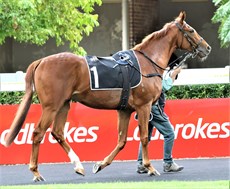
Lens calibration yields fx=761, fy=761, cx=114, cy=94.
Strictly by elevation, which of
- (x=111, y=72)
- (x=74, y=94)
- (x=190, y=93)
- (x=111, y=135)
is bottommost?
(x=111, y=135)

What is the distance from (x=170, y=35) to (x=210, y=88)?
331cm

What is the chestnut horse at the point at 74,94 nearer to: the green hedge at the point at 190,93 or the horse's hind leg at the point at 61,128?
the horse's hind leg at the point at 61,128

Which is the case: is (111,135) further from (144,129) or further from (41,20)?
(41,20)

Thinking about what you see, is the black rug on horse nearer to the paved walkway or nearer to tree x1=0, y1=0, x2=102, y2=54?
the paved walkway

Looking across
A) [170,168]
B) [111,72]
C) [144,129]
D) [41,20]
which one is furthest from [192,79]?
[41,20]

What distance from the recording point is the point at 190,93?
14836 millimetres

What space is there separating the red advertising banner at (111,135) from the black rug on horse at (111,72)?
9.43 ft

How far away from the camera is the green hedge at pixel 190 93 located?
14766mm

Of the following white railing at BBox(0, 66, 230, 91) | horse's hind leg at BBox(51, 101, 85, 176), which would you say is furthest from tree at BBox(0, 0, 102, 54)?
horse's hind leg at BBox(51, 101, 85, 176)

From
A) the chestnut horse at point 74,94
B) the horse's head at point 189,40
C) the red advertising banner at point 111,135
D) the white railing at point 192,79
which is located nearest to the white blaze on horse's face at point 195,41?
the horse's head at point 189,40

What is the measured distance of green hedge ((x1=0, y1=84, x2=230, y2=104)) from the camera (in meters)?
14.8

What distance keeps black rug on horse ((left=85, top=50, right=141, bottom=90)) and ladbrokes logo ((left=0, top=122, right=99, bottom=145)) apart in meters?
2.95

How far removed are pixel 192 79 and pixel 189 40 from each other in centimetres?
309

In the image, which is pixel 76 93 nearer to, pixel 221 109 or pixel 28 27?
pixel 221 109
